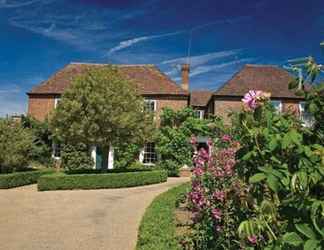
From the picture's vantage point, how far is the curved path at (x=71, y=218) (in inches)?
320

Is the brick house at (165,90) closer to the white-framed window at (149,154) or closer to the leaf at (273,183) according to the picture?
the white-framed window at (149,154)

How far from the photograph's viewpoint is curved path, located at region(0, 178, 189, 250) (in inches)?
320

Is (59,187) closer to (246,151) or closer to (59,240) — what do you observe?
(59,240)

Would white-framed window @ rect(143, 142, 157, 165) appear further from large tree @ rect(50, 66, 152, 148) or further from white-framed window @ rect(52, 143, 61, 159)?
white-framed window @ rect(52, 143, 61, 159)

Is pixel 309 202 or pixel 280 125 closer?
pixel 309 202

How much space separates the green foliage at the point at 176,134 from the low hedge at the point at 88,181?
275 inches

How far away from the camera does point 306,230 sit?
1802 mm

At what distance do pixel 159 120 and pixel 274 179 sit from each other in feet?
89.1

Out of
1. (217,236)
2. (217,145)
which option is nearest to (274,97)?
(217,145)

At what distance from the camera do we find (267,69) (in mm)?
31734

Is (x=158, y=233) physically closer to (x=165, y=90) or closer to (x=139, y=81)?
(x=165, y=90)

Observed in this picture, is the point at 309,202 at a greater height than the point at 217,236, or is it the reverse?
the point at 309,202

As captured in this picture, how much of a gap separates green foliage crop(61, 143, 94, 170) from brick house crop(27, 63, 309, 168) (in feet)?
3.27

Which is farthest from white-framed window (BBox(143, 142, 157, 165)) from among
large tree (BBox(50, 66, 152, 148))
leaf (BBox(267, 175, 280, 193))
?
leaf (BBox(267, 175, 280, 193))
